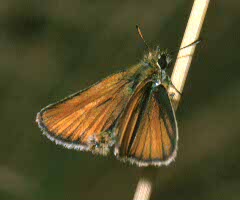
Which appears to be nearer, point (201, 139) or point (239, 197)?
point (239, 197)

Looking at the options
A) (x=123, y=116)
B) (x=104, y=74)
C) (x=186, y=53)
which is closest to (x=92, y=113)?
(x=123, y=116)

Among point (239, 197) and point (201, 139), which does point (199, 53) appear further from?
point (239, 197)

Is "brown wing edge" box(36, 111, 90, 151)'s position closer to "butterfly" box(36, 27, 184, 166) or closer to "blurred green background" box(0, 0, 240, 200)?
"butterfly" box(36, 27, 184, 166)

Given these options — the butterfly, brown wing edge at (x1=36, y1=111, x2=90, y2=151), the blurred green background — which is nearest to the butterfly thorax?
the butterfly

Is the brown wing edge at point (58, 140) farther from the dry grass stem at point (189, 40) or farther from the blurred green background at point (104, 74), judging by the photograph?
the blurred green background at point (104, 74)

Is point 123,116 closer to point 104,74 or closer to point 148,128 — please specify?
point 148,128

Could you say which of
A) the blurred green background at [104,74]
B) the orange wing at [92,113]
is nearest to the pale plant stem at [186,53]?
the orange wing at [92,113]

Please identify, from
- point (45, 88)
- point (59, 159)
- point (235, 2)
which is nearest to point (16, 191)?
point (59, 159)
